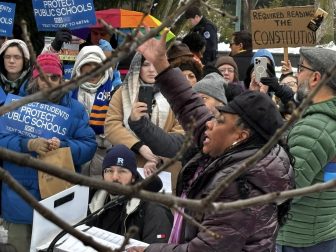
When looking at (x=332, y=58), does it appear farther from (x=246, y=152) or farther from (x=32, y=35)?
(x=32, y=35)

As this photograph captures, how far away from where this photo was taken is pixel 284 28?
243 inches

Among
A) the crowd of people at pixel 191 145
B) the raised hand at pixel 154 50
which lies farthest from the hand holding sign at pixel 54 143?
the raised hand at pixel 154 50

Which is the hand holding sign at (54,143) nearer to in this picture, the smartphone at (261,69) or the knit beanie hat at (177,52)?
the knit beanie hat at (177,52)

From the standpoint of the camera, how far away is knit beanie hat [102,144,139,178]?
3732 millimetres

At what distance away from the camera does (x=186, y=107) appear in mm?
2938

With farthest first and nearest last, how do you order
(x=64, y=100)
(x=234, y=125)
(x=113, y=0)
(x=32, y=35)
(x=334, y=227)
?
1. (x=113, y=0)
2. (x=32, y=35)
3. (x=64, y=100)
4. (x=334, y=227)
5. (x=234, y=125)

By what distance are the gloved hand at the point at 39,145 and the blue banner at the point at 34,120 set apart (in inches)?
4.3

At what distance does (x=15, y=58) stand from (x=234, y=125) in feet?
8.97

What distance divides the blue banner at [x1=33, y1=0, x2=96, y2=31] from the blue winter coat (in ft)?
7.82

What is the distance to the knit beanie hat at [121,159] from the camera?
3732mm

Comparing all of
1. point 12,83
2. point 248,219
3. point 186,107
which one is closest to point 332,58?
point 186,107

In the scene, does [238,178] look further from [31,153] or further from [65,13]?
[65,13]

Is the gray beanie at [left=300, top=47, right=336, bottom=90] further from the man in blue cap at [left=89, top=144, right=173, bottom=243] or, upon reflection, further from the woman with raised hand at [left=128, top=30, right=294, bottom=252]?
the man in blue cap at [left=89, top=144, right=173, bottom=243]

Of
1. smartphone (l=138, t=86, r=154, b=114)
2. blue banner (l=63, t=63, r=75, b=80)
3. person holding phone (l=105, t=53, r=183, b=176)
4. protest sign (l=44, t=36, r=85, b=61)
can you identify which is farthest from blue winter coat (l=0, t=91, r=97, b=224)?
protest sign (l=44, t=36, r=85, b=61)
